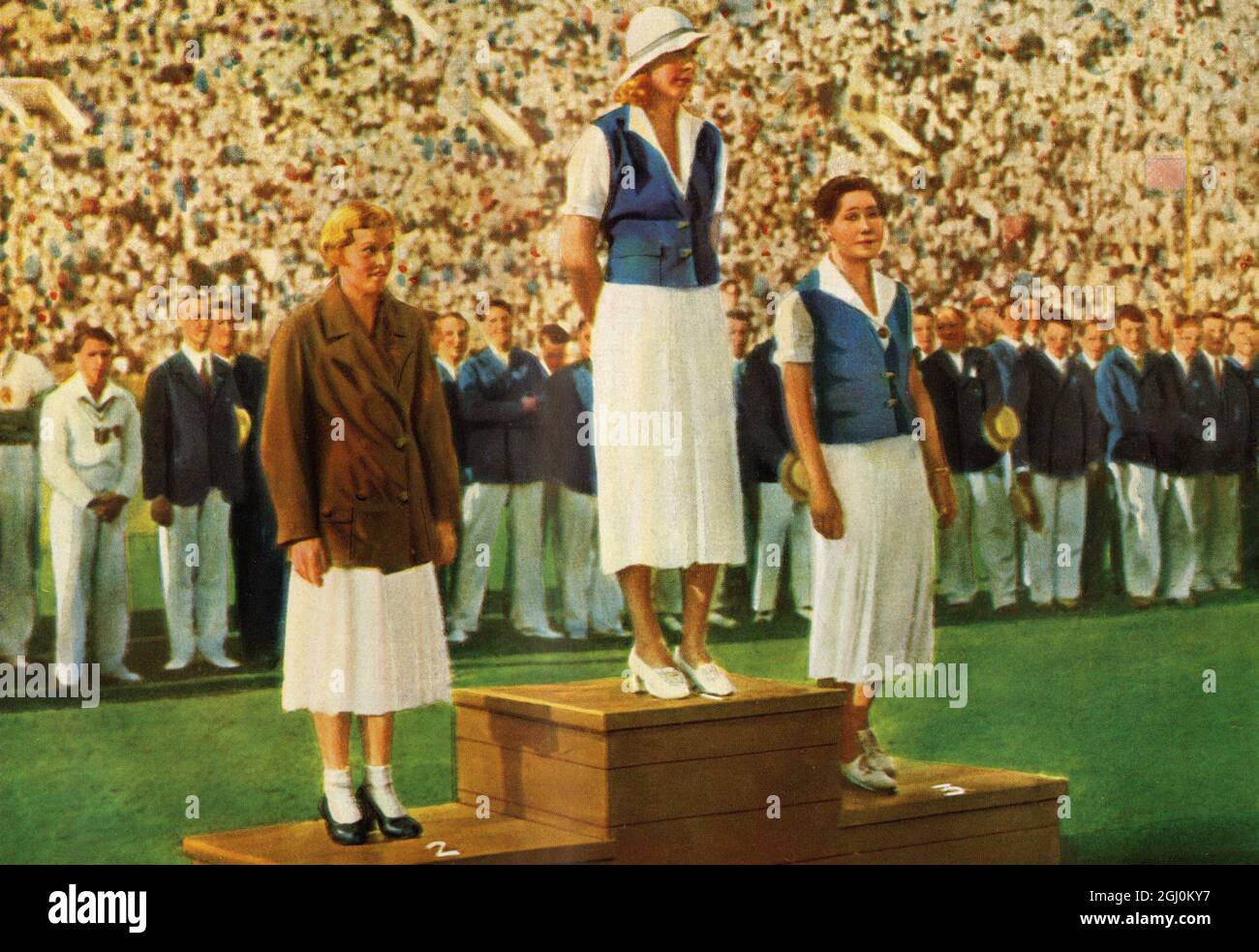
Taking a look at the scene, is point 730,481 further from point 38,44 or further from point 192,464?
point 38,44

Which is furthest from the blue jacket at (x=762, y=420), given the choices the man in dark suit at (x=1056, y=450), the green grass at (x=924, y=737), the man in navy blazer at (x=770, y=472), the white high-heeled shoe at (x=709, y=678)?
the man in dark suit at (x=1056, y=450)

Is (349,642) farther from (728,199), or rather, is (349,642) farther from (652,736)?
(728,199)

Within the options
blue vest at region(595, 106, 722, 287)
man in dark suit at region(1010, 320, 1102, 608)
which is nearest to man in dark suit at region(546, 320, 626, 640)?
blue vest at region(595, 106, 722, 287)

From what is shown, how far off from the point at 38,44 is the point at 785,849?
330 centimetres

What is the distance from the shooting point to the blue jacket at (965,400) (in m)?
7.06

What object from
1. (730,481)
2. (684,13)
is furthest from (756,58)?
(730,481)

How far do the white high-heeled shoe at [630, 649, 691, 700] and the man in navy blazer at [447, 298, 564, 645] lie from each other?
62cm

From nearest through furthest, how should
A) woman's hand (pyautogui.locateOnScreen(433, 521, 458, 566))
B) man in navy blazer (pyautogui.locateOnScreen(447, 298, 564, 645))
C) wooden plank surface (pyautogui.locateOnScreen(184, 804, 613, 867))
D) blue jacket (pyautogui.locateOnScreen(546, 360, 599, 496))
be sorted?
wooden plank surface (pyautogui.locateOnScreen(184, 804, 613, 867)) → woman's hand (pyautogui.locateOnScreen(433, 521, 458, 566)) → blue jacket (pyautogui.locateOnScreen(546, 360, 599, 496)) → man in navy blazer (pyautogui.locateOnScreen(447, 298, 564, 645))

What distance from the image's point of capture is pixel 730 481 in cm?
605

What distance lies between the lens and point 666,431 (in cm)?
597

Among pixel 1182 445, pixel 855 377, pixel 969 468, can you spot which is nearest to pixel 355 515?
pixel 855 377

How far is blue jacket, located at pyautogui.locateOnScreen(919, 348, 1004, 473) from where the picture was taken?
706cm

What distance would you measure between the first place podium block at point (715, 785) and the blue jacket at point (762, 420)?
74 centimetres

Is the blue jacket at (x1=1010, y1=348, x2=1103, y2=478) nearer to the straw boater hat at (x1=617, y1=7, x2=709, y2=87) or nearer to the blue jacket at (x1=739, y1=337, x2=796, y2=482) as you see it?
the blue jacket at (x1=739, y1=337, x2=796, y2=482)
